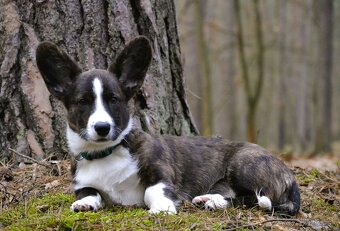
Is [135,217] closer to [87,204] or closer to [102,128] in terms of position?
[87,204]

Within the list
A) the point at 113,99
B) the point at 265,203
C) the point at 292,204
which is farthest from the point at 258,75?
the point at 113,99

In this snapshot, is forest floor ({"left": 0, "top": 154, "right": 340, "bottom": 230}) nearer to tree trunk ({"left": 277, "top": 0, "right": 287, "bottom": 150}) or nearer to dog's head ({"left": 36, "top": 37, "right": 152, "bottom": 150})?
dog's head ({"left": 36, "top": 37, "right": 152, "bottom": 150})

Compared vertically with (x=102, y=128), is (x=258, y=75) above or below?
below

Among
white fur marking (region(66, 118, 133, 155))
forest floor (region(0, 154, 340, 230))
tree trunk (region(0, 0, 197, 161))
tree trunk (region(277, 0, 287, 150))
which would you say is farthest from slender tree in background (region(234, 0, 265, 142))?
tree trunk (region(277, 0, 287, 150))

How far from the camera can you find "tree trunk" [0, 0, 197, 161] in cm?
684

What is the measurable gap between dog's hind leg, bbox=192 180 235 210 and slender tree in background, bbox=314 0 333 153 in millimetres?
12833

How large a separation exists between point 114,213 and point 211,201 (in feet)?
2.97

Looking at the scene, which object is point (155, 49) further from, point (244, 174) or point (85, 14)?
point (244, 174)

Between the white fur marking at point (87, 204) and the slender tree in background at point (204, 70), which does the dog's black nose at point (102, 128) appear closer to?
the white fur marking at point (87, 204)

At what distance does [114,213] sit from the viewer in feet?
16.0

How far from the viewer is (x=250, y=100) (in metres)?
15.1

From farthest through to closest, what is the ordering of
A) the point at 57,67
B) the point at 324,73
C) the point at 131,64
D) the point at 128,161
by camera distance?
1. the point at 324,73
2. the point at 131,64
3. the point at 57,67
4. the point at 128,161

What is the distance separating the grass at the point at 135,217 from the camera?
14.3 ft

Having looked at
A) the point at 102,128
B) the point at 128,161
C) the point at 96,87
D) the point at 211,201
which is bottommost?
the point at 211,201
